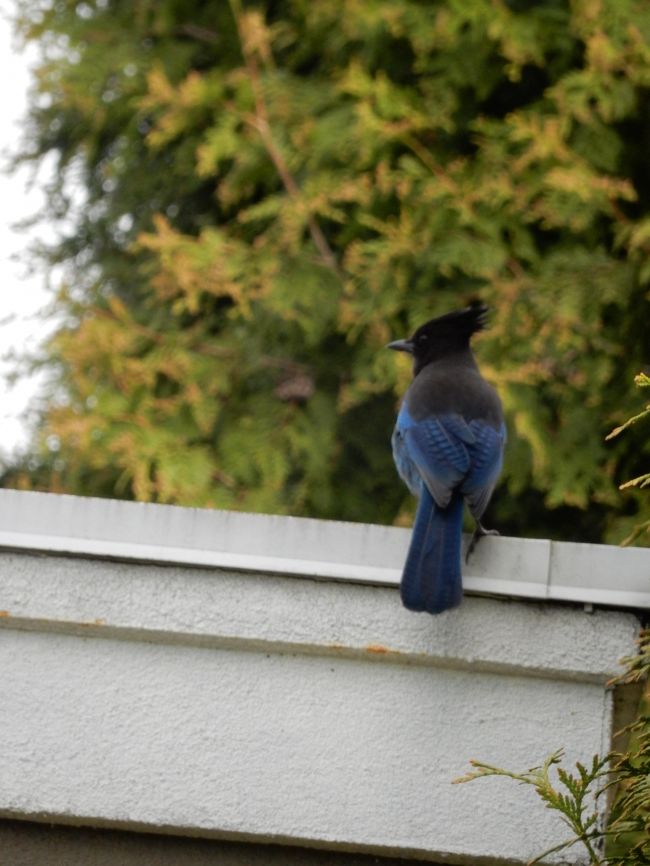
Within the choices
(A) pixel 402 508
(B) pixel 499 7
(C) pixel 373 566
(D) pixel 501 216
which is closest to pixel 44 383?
(A) pixel 402 508

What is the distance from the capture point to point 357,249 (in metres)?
4.85

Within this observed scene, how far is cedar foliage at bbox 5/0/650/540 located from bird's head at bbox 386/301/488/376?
727 millimetres

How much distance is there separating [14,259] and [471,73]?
2062 millimetres

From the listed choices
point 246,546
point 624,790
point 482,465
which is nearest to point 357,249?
point 482,465

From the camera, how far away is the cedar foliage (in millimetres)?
4676

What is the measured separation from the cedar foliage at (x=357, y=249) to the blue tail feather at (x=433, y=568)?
192 cm

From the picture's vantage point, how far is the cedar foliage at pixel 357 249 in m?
4.68

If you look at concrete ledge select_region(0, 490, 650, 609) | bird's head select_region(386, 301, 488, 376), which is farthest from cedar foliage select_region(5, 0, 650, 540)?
concrete ledge select_region(0, 490, 650, 609)

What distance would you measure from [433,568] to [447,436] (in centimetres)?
125

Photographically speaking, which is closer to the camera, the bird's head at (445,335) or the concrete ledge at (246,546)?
the concrete ledge at (246,546)

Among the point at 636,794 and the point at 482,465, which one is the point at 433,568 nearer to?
the point at 636,794

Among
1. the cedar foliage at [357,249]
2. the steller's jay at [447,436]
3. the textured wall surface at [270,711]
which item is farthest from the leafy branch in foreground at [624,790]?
the cedar foliage at [357,249]

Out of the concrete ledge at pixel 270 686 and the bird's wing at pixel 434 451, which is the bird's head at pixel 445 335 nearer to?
the bird's wing at pixel 434 451

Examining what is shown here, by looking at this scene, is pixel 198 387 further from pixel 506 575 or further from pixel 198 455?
pixel 506 575
